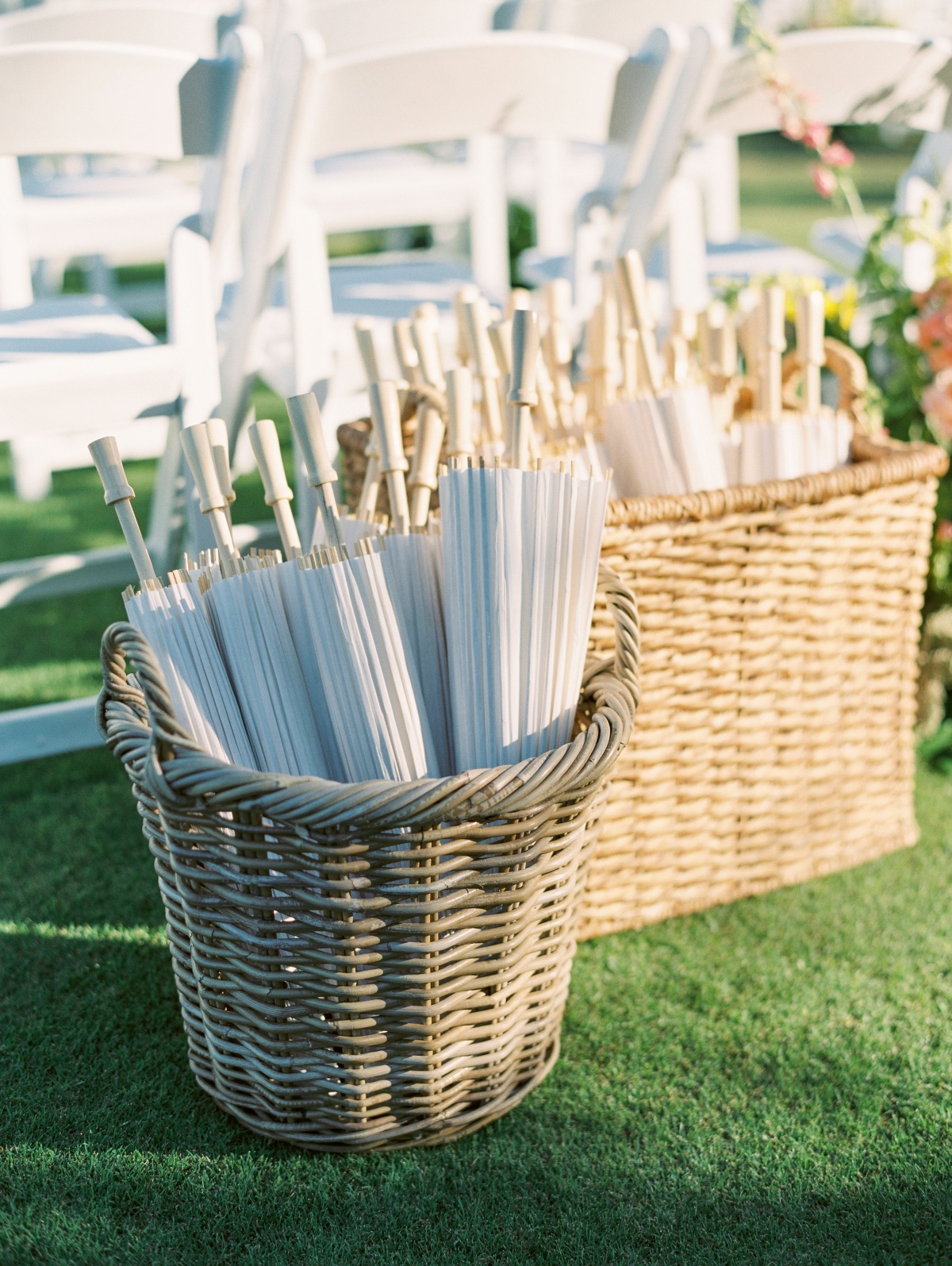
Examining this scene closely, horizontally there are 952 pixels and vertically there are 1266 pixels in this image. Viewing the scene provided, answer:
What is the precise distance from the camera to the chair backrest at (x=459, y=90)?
1.34m

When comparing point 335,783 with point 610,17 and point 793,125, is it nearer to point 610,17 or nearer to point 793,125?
point 793,125

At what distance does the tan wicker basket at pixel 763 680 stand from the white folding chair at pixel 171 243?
0.56m

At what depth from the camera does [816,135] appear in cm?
167

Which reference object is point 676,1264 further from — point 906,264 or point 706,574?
point 906,264

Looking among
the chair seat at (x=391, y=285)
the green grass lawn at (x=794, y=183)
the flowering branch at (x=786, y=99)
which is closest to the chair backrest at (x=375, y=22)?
the chair seat at (x=391, y=285)

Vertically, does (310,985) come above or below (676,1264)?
above

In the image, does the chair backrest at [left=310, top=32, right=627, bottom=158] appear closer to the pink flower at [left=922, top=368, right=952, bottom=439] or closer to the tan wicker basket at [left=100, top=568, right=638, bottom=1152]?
the pink flower at [left=922, top=368, right=952, bottom=439]

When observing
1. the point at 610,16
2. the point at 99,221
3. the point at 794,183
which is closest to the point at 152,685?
the point at 99,221

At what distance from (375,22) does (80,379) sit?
968 millimetres

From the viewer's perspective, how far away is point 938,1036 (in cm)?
116

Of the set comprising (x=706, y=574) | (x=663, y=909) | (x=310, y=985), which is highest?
(x=706, y=574)

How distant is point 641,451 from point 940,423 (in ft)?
1.49

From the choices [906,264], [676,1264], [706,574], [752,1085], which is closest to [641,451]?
[706,574]

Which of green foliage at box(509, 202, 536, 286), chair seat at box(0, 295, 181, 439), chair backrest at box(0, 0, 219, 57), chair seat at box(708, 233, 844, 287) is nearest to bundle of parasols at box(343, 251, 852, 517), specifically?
chair seat at box(0, 295, 181, 439)
